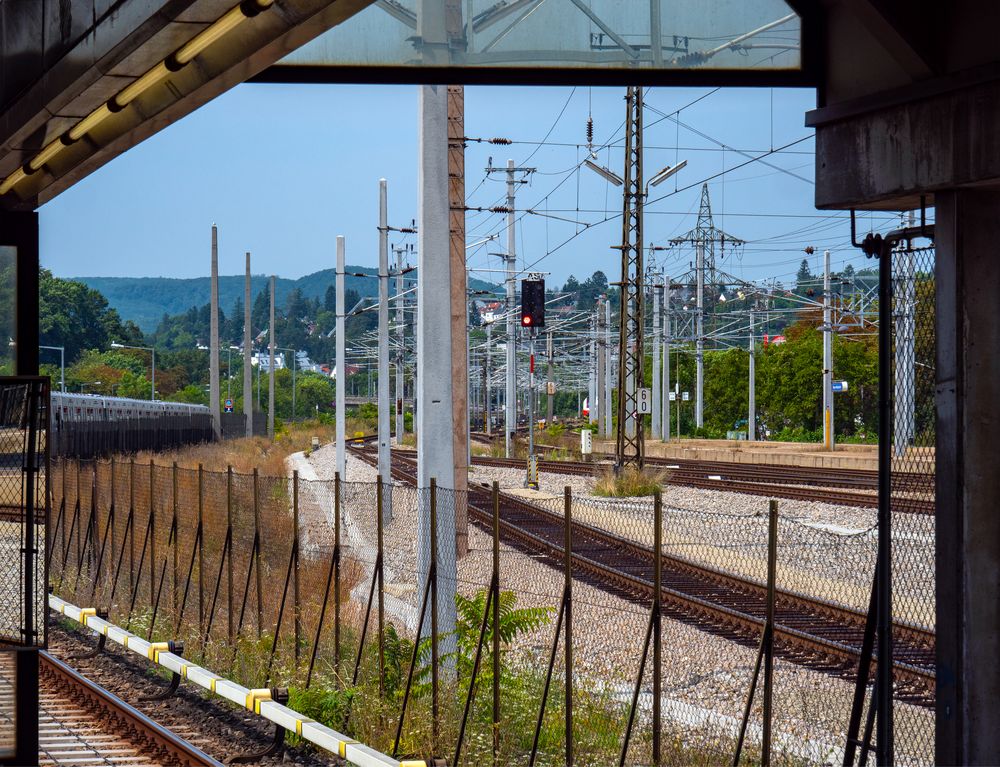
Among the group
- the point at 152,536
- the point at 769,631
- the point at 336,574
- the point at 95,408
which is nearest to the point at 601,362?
the point at 95,408

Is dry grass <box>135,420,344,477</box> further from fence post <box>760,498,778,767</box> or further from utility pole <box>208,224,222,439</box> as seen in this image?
fence post <box>760,498,778,767</box>

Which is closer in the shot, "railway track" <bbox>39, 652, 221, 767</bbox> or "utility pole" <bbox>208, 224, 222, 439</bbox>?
"railway track" <bbox>39, 652, 221, 767</bbox>

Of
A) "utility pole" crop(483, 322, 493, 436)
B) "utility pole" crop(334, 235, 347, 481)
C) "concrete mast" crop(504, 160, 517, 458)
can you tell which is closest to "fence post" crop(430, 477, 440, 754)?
"utility pole" crop(334, 235, 347, 481)

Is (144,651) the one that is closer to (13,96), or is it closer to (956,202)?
(13,96)

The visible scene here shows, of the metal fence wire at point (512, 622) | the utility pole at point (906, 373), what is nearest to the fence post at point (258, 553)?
the metal fence wire at point (512, 622)

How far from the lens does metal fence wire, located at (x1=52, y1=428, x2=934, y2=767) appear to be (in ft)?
31.0

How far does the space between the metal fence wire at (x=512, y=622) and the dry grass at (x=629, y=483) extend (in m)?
11.2

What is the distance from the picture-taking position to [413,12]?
22.5 ft

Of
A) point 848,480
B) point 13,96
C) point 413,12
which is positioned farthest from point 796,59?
point 848,480

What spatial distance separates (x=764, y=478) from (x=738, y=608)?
21.4 m

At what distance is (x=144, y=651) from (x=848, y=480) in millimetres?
23790

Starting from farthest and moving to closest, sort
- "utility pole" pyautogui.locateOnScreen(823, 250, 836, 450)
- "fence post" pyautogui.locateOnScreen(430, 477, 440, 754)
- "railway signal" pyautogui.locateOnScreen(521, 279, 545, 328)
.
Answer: "utility pole" pyautogui.locateOnScreen(823, 250, 836, 450), "railway signal" pyautogui.locateOnScreen(521, 279, 545, 328), "fence post" pyautogui.locateOnScreen(430, 477, 440, 754)

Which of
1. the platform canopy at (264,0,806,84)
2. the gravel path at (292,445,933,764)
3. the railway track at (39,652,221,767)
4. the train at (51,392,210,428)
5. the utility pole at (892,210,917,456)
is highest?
the platform canopy at (264,0,806,84)

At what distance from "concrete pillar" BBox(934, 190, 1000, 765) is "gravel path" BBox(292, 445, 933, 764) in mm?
585
